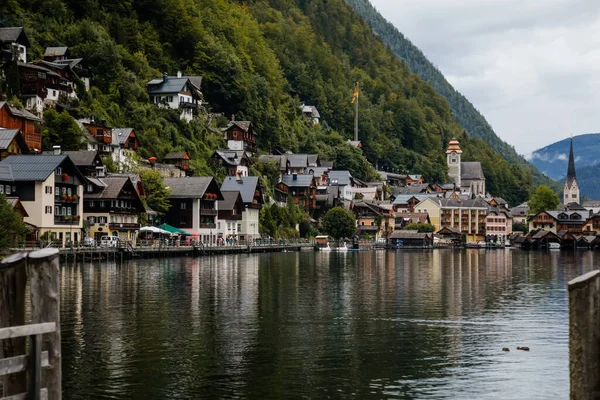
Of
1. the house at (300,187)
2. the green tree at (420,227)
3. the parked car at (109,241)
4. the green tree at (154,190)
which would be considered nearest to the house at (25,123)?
the parked car at (109,241)

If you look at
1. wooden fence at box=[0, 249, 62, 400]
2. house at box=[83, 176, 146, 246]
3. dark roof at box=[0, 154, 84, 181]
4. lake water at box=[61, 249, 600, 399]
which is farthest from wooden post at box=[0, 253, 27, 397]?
house at box=[83, 176, 146, 246]

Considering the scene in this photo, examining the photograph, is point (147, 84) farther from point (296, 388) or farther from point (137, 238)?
point (296, 388)

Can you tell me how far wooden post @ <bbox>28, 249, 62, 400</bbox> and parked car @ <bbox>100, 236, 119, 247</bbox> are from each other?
262 ft

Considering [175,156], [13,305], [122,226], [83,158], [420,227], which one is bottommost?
[420,227]

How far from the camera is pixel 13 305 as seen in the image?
13.0 metres

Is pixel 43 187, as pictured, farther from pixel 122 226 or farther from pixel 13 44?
pixel 13 44

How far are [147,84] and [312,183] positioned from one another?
1596 inches

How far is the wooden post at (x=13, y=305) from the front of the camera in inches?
506

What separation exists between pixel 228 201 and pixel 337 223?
35565 millimetres

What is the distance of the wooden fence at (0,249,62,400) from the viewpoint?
A: 501 inches

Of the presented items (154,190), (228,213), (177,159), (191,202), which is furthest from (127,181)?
(228,213)

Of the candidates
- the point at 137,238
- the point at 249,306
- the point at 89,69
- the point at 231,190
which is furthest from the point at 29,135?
the point at 249,306

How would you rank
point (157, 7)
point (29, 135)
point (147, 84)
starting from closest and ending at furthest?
point (29, 135) < point (147, 84) < point (157, 7)

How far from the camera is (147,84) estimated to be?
137m
